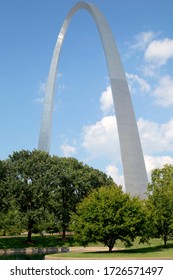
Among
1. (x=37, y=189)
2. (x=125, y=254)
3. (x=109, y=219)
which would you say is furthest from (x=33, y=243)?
(x=125, y=254)

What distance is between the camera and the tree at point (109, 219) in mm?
29908

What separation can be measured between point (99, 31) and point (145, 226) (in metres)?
19.9

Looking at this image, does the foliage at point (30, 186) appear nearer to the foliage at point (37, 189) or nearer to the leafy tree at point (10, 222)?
the foliage at point (37, 189)

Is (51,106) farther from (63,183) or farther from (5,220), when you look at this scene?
(5,220)

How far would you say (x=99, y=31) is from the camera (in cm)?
4094

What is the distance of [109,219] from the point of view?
99.0ft

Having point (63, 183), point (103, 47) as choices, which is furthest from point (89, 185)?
point (103, 47)

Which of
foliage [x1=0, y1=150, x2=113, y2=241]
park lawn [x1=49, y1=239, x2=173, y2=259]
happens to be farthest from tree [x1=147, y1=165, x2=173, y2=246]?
foliage [x1=0, y1=150, x2=113, y2=241]

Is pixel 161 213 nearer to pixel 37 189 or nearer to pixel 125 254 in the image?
pixel 125 254

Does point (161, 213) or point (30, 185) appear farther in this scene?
point (30, 185)

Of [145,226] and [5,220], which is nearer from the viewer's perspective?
[145,226]

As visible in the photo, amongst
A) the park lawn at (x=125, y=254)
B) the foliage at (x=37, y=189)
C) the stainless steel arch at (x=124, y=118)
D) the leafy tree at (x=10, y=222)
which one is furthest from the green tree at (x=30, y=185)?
the park lawn at (x=125, y=254)
